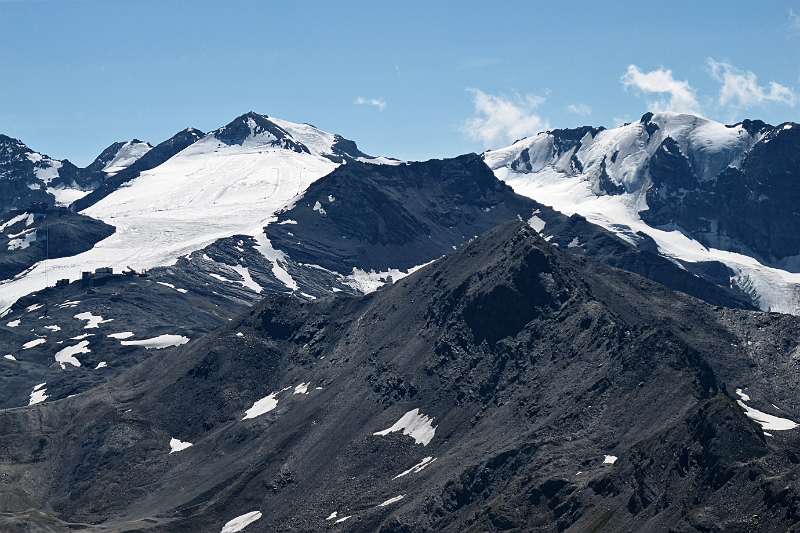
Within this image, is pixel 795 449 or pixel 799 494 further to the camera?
pixel 795 449

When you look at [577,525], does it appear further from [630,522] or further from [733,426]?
[733,426]

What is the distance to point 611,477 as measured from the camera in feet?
656

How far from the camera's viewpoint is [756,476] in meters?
180

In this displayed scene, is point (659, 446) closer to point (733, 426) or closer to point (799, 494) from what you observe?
point (733, 426)

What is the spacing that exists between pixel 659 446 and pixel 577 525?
15103mm

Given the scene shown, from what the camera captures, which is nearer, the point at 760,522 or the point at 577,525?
the point at 760,522

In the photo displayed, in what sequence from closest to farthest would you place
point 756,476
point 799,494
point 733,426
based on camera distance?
point 799,494 → point 756,476 → point 733,426

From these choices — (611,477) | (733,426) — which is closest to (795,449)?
(733,426)

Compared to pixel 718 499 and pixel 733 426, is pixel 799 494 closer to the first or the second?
pixel 718 499

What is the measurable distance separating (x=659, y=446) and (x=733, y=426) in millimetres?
10403

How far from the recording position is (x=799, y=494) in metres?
168

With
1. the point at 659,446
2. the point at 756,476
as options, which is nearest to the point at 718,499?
the point at 756,476

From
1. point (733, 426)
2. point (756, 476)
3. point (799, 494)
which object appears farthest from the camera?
point (733, 426)

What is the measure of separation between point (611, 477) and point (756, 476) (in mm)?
24677
